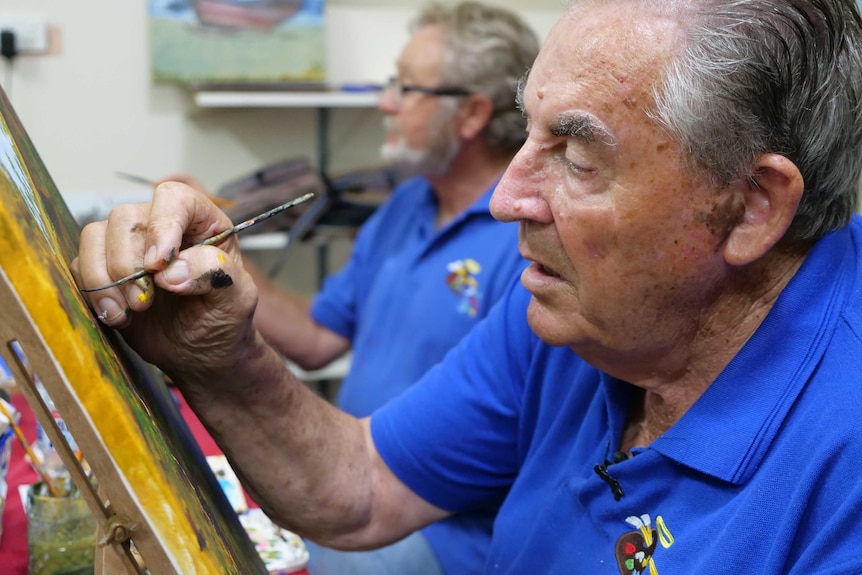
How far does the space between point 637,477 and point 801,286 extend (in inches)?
10.3

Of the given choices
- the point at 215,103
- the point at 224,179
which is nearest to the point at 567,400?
the point at 215,103

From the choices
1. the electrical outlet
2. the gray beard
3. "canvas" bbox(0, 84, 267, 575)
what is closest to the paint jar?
"canvas" bbox(0, 84, 267, 575)

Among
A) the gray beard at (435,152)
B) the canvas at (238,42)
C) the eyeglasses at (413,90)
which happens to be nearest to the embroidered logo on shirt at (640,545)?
the gray beard at (435,152)

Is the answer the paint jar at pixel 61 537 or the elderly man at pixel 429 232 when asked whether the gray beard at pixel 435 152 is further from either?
the paint jar at pixel 61 537

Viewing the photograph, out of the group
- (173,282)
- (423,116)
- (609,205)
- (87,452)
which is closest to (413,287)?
(423,116)

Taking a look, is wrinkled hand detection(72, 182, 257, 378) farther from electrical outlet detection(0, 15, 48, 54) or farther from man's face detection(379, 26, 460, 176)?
electrical outlet detection(0, 15, 48, 54)

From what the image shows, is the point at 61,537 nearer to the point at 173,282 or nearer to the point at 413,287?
the point at 173,282

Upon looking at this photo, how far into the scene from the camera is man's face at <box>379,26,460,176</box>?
7.39 feet

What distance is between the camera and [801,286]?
3.04ft

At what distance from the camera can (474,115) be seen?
230 cm

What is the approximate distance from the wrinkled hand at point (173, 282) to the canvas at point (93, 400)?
69 millimetres

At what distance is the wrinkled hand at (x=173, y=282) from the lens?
0.78 m

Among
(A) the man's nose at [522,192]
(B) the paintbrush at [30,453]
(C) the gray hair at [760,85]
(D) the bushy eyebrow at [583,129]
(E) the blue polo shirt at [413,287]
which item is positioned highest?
(C) the gray hair at [760,85]

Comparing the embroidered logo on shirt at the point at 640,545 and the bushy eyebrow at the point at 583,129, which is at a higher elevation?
the bushy eyebrow at the point at 583,129
